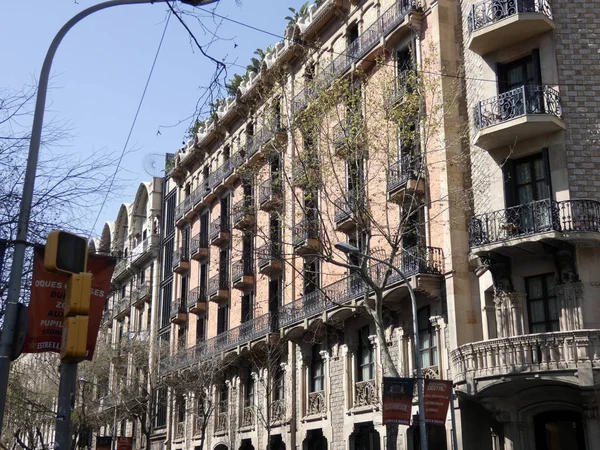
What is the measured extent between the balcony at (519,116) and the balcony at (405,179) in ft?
10.4

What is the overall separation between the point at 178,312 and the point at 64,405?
42.2 metres

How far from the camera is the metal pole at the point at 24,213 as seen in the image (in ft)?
28.3

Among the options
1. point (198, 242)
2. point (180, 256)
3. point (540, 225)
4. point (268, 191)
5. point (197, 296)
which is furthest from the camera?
point (180, 256)

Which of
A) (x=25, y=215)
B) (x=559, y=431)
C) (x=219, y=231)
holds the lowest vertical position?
(x=559, y=431)

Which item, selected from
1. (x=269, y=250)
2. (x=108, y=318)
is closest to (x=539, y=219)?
(x=269, y=250)

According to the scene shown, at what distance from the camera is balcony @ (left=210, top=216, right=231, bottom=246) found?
43.1m

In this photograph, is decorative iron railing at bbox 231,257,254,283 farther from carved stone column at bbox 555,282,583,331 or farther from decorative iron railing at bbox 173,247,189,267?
carved stone column at bbox 555,282,583,331

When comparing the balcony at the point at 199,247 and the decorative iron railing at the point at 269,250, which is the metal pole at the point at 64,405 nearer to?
the decorative iron railing at the point at 269,250

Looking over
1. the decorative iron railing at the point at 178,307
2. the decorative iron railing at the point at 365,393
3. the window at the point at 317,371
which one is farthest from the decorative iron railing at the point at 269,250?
the decorative iron railing at the point at 178,307

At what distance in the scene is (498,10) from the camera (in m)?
24.3

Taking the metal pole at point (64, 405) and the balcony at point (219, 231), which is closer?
the metal pole at point (64, 405)

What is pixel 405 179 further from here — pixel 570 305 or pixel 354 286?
pixel 570 305

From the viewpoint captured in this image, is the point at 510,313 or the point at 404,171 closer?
the point at 510,313

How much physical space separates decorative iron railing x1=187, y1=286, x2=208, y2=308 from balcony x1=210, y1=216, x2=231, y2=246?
129 inches
